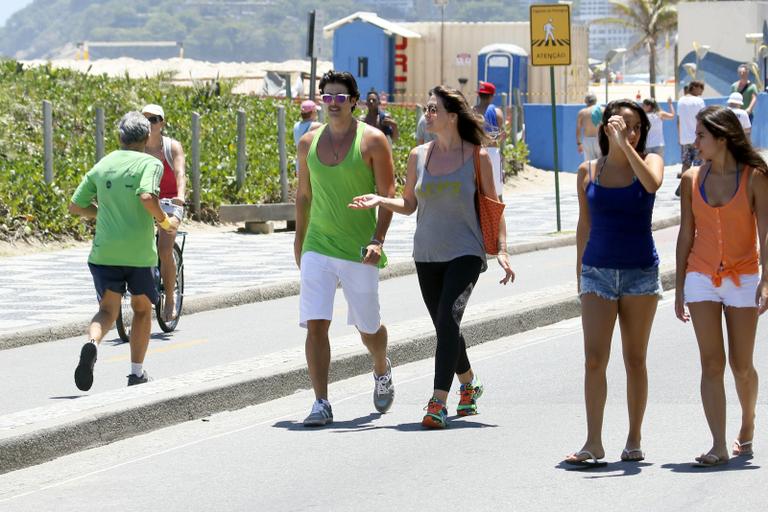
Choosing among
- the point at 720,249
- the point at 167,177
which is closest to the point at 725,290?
the point at 720,249

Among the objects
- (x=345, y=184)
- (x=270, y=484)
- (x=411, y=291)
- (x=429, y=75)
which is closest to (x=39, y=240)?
(x=411, y=291)

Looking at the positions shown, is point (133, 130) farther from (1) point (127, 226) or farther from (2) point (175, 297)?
(2) point (175, 297)

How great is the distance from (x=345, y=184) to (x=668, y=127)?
100.0 ft

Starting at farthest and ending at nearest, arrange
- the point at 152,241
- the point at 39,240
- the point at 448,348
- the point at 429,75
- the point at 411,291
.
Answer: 1. the point at 429,75
2. the point at 39,240
3. the point at 411,291
4. the point at 152,241
5. the point at 448,348

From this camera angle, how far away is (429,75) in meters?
56.6

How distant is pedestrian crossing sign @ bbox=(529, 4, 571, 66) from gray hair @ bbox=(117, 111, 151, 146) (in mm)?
11543

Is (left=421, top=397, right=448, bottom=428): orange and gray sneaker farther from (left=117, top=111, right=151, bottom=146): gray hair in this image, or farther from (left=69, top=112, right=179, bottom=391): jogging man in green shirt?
(left=117, top=111, right=151, bottom=146): gray hair

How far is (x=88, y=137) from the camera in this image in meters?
24.2

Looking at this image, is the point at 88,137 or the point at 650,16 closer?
the point at 88,137

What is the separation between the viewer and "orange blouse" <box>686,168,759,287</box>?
7.46 meters

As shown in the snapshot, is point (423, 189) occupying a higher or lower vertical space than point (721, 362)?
higher

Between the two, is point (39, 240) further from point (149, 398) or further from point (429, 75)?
point (429, 75)

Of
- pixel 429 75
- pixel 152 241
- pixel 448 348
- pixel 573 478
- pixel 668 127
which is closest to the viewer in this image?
pixel 573 478

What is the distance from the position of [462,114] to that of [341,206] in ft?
2.65
